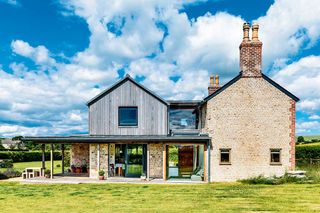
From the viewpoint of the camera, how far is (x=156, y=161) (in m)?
22.6

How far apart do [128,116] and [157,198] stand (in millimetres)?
9992

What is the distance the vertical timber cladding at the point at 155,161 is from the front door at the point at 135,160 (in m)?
0.57

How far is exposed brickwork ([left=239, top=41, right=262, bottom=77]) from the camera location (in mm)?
21156

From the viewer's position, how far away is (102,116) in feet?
78.0

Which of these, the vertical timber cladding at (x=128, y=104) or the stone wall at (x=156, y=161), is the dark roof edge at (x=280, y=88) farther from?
the stone wall at (x=156, y=161)

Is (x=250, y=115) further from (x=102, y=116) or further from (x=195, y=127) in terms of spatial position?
(x=102, y=116)

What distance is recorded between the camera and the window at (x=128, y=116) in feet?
77.2

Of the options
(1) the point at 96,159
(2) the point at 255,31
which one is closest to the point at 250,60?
(2) the point at 255,31


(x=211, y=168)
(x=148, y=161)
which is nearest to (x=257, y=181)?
(x=211, y=168)

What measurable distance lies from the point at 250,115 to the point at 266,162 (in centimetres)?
327

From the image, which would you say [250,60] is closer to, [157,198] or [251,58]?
[251,58]

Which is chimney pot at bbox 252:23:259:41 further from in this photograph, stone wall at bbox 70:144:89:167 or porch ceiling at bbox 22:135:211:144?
stone wall at bbox 70:144:89:167

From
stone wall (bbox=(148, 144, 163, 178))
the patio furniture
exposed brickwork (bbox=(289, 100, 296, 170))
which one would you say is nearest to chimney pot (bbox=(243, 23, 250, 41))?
exposed brickwork (bbox=(289, 100, 296, 170))

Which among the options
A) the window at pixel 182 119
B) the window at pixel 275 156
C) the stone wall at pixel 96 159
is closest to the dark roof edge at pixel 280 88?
the window at pixel 275 156
